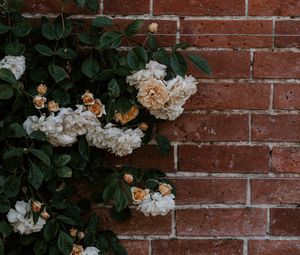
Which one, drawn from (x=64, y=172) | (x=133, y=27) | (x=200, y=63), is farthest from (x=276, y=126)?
(x=64, y=172)

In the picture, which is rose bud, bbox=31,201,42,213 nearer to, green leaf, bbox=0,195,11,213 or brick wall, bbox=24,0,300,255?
green leaf, bbox=0,195,11,213

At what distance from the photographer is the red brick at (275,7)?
5.83ft

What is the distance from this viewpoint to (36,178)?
5.49 feet

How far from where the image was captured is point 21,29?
5.56 ft

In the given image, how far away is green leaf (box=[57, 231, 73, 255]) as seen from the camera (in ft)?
5.56

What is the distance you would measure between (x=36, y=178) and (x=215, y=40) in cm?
64

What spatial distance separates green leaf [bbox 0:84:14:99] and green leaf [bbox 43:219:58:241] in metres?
0.37

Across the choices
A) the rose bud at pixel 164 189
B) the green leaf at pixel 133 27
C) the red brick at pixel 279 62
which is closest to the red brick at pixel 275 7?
the red brick at pixel 279 62

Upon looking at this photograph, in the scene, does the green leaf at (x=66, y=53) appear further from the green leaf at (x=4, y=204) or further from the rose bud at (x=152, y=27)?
the green leaf at (x=4, y=204)

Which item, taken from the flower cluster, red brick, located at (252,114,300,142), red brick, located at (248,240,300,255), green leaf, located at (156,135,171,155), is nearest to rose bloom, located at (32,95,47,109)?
the flower cluster

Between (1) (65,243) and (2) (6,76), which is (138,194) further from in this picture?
(2) (6,76)

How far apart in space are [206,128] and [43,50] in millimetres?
518

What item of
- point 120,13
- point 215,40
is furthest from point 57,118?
point 215,40

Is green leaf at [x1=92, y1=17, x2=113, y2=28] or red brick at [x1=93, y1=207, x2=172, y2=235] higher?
green leaf at [x1=92, y1=17, x2=113, y2=28]
